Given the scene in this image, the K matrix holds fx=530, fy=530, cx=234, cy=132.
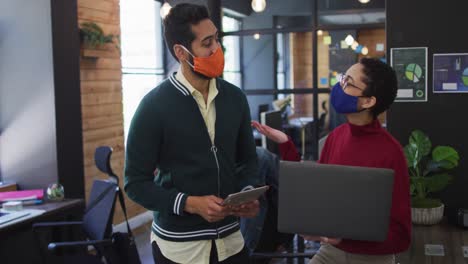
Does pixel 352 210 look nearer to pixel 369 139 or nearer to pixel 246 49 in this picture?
pixel 369 139

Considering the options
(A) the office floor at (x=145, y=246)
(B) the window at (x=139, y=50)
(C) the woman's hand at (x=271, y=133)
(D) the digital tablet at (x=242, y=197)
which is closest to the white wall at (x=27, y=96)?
(A) the office floor at (x=145, y=246)

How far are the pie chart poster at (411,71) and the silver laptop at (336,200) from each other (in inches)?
73.6

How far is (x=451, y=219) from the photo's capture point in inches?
129

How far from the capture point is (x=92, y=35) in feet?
16.4

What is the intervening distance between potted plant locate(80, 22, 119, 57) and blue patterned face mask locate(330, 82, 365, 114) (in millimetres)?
3509

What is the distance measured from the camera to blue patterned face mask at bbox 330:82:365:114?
1955 mm

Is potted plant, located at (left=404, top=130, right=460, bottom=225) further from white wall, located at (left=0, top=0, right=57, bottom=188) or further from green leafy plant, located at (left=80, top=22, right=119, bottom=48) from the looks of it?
green leafy plant, located at (left=80, top=22, right=119, bottom=48)

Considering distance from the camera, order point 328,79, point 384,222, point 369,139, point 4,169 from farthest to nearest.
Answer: point 328,79 → point 4,169 → point 369,139 → point 384,222

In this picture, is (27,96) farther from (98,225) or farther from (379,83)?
(379,83)

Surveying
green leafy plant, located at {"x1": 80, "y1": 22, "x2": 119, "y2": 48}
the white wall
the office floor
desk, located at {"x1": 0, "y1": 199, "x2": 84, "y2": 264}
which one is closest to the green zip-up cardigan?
desk, located at {"x1": 0, "y1": 199, "x2": 84, "y2": 264}

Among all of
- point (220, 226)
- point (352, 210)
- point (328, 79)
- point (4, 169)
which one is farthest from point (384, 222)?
point (328, 79)

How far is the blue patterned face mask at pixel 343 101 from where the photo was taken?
1.96m

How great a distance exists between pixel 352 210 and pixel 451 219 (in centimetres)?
183

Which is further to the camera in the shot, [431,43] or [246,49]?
[246,49]
